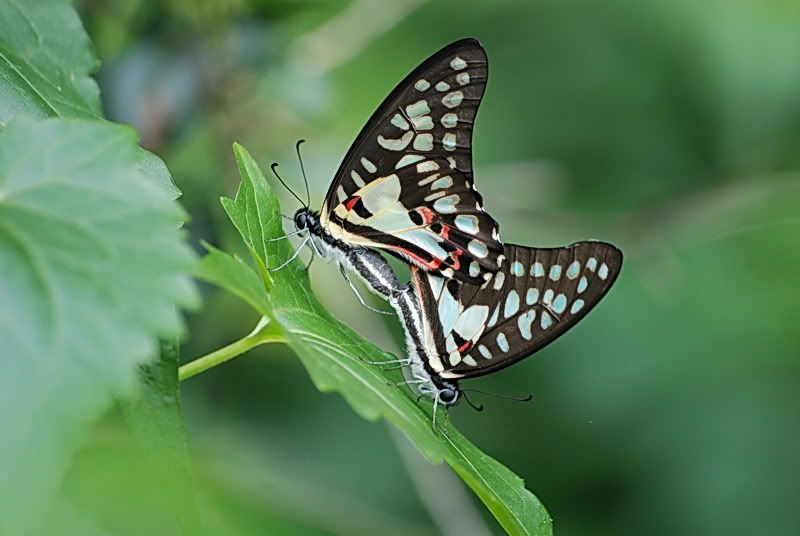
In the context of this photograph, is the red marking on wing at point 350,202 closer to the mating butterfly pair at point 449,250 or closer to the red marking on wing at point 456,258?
the mating butterfly pair at point 449,250

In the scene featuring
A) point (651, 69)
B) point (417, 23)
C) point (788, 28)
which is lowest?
point (417, 23)

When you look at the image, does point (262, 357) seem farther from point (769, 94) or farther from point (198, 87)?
point (769, 94)

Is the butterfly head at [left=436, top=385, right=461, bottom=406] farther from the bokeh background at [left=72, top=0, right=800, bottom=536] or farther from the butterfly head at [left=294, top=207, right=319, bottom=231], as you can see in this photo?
the bokeh background at [left=72, top=0, right=800, bottom=536]

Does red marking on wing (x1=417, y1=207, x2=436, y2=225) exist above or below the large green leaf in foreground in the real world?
above

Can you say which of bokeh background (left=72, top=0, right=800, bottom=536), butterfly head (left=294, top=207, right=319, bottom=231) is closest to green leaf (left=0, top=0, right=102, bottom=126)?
butterfly head (left=294, top=207, right=319, bottom=231)

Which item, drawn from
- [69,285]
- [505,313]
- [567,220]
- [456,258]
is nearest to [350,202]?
[456,258]

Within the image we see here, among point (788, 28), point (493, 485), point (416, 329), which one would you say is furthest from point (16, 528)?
point (788, 28)

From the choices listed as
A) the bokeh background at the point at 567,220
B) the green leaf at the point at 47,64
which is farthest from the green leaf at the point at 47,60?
the bokeh background at the point at 567,220
